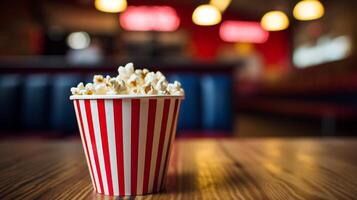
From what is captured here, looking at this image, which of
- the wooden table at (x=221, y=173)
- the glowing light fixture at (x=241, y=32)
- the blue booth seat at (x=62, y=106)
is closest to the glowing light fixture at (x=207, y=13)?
the blue booth seat at (x=62, y=106)

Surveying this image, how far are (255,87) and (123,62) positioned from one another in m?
8.60

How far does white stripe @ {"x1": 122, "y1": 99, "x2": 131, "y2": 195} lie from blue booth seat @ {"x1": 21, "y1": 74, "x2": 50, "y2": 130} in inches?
104

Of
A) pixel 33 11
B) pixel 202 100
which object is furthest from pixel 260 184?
pixel 33 11

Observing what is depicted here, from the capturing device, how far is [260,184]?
652mm

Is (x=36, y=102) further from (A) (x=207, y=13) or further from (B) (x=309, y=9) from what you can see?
(B) (x=309, y=9)

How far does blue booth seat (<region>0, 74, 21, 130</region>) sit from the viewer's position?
3016 millimetres

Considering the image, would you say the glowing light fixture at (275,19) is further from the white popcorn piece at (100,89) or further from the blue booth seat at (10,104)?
the white popcorn piece at (100,89)

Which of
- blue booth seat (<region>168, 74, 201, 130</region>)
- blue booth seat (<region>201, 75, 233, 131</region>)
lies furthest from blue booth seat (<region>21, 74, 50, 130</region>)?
blue booth seat (<region>201, 75, 233, 131</region>)

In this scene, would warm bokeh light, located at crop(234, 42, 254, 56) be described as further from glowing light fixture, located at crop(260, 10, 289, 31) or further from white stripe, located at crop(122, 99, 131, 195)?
white stripe, located at crop(122, 99, 131, 195)

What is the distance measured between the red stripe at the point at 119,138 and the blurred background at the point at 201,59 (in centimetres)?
232

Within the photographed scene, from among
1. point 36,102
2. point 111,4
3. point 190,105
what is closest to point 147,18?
point 111,4

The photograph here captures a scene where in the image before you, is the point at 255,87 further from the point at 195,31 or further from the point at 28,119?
the point at 28,119

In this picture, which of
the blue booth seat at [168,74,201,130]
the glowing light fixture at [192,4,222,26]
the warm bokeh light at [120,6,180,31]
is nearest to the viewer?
the blue booth seat at [168,74,201,130]

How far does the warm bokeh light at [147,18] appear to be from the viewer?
9.29m
